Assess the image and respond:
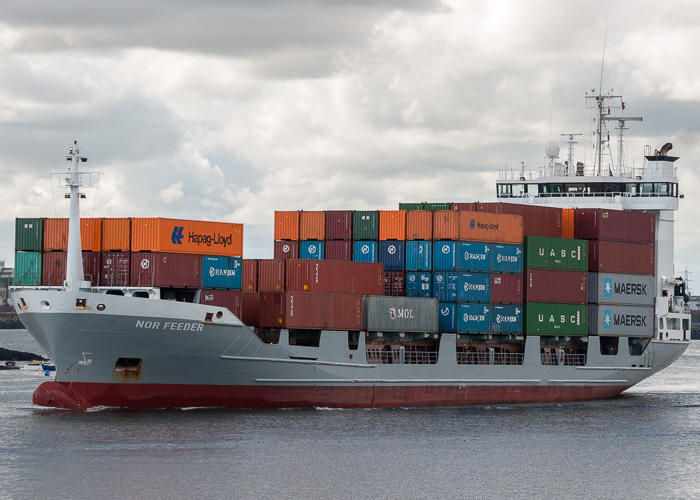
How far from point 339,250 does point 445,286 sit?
4.83 metres

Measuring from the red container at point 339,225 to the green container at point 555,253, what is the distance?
7.92 m

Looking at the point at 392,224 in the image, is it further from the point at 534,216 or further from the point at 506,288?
the point at 534,216

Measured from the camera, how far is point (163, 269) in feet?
134

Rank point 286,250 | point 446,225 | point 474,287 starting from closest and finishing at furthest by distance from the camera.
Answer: point 446,225 → point 474,287 → point 286,250

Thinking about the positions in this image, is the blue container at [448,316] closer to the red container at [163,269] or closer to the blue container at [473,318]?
the blue container at [473,318]

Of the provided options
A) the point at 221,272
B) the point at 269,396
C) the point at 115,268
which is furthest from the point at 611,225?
the point at 115,268

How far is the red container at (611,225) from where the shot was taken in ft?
174

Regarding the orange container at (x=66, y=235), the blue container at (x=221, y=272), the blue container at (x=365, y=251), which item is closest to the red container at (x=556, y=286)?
the blue container at (x=365, y=251)

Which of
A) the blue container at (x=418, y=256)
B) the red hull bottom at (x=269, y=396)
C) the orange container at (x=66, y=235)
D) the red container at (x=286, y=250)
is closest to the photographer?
the red hull bottom at (x=269, y=396)

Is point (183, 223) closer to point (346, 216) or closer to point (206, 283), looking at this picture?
point (206, 283)

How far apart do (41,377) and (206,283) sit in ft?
103

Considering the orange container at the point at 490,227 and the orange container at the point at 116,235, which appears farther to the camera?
the orange container at the point at 490,227

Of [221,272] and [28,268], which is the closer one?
[221,272]

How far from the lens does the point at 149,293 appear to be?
41062mm
